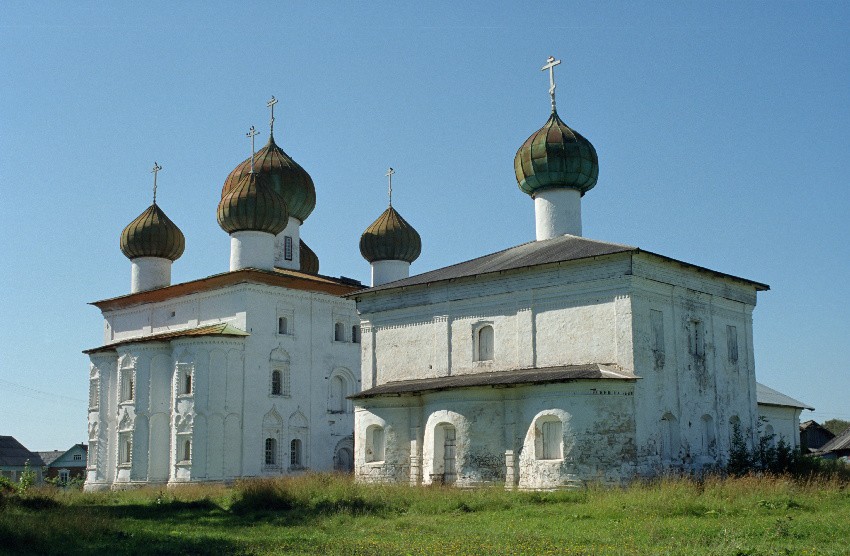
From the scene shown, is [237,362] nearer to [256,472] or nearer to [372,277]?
[256,472]

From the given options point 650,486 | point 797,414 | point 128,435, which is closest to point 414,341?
point 650,486

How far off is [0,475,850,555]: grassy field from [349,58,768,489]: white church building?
1.38 metres

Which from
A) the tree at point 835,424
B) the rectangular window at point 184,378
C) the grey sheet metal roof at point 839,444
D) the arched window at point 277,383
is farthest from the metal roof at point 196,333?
the tree at point 835,424

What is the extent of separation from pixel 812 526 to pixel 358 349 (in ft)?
58.9

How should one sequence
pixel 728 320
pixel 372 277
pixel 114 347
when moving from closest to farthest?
1. pixel 728 320
2. pixel 114 347
3. pixel 372 277

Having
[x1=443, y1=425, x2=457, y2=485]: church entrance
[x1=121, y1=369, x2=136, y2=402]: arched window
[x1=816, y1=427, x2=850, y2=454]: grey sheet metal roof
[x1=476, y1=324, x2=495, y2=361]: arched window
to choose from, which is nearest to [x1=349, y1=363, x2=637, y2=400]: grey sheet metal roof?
[x1=476, y1=324, x2=495, y2=361]: arched window

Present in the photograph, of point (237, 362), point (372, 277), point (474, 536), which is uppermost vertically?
point (372, 277)

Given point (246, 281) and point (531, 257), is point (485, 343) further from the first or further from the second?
point (246, 281)

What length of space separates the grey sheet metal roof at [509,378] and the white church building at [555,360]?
0.18 feet

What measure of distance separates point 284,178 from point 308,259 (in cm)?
363

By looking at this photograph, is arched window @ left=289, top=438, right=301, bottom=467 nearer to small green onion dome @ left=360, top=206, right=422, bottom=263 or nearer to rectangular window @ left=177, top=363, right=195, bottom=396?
rectangular window @ left=177, top=363, right=195, bottom=396

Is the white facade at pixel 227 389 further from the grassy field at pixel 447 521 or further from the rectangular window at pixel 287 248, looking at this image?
the grassy field at pixel 447 521

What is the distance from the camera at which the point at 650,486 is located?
17047 mm

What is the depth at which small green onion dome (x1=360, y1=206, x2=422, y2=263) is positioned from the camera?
1199 inches
